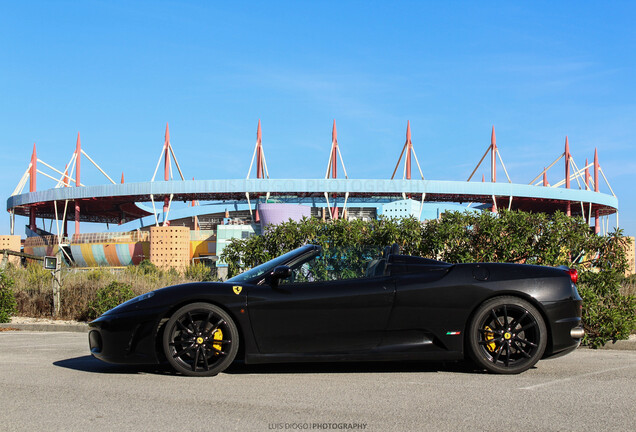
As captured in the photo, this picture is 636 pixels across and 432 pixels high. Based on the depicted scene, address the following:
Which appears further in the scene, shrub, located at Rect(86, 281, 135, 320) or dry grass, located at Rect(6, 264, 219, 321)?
dry grass, located at Rect(6, 264, 219, 321)

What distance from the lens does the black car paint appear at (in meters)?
5.22

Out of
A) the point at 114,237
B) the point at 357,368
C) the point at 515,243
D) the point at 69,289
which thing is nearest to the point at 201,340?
the point at 357,368

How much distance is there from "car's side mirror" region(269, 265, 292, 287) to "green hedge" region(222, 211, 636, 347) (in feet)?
9.68

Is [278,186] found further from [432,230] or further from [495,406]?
[495,406]

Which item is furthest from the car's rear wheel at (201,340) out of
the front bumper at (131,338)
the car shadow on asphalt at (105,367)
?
the car shadow on asphalt at (105,367)

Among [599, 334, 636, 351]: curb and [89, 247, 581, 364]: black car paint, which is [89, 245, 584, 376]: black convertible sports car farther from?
[599, 334, 636, 351]: curb

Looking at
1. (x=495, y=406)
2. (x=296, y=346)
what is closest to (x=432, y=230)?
(x=296, y=346)

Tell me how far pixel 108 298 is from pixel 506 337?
8.13 m

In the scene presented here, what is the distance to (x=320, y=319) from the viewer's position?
5238mm

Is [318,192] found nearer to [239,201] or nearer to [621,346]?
[239,201]

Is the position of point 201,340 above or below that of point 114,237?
below

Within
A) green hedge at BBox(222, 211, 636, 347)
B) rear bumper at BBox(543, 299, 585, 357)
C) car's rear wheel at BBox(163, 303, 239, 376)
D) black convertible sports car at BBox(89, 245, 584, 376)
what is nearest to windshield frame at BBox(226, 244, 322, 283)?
black convertible sports car at BBox(89, 245, 584, 376)

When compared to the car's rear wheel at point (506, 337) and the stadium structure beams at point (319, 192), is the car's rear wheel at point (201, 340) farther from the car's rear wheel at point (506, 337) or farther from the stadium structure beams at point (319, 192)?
the stadium structure beams at point (319, 192)

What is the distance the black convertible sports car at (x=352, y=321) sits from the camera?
521cm
